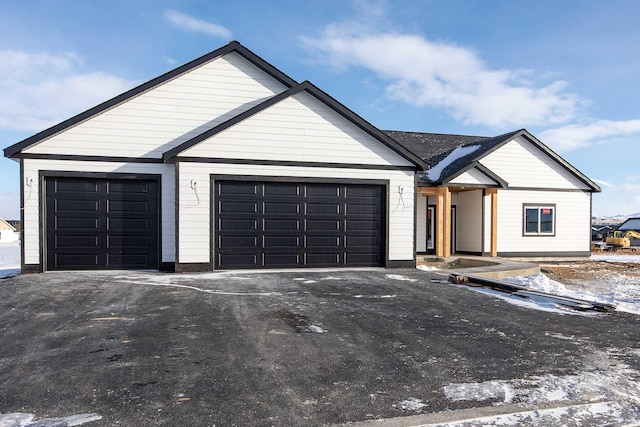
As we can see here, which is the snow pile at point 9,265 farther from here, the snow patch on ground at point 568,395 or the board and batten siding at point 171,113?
the snow patch on ground at point 568,395

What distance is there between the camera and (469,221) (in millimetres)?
17953

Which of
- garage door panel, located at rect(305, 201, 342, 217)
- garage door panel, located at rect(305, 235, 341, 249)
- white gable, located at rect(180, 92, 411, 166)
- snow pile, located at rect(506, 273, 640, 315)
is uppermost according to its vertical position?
white gable, located at rect(180, 92, 411, 166)

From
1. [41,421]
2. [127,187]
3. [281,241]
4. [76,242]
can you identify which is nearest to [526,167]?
[281,241]

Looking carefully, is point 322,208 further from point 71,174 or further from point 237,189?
point 71,174

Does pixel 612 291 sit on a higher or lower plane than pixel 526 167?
lower

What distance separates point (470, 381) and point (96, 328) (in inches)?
183

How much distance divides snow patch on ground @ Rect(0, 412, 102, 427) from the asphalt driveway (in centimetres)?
7

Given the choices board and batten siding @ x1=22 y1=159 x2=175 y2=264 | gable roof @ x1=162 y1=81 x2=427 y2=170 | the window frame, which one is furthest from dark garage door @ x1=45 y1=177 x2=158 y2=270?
the window frame

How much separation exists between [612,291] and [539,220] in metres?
8.44

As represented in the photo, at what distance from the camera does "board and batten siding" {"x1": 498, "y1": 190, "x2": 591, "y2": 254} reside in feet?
57.6

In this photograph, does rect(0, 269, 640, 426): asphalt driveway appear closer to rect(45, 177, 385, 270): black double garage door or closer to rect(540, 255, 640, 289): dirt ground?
rect(45, 177, 385, 270): black double garage door

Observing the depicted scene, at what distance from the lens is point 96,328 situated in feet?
18.3

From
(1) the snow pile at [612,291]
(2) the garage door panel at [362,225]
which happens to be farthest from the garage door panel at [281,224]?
(1) the snow pile at [612,291]

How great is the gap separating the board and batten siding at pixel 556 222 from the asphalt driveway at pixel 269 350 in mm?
10522
